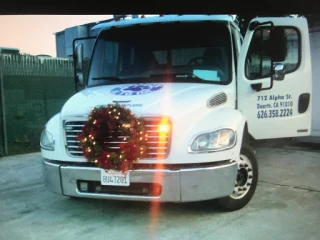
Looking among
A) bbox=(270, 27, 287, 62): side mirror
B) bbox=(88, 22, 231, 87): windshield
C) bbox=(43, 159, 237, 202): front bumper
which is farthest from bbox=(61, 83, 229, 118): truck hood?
bbox=(270, 27, 287, 62): side mirror

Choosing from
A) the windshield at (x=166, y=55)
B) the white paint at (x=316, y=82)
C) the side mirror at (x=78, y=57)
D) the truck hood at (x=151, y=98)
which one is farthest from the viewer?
the white paint at (x=316, y=82)

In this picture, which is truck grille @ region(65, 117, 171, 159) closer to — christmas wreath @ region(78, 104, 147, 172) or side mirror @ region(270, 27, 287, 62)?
christmas wreath @ region(78, 104, 147, 172)

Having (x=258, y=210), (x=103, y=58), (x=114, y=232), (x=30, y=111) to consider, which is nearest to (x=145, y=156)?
(x=114, y=232)

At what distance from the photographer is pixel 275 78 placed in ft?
18.8

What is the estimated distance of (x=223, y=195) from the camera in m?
4.45

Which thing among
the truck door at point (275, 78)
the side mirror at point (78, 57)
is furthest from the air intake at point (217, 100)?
the side mirror at point (78, 57)

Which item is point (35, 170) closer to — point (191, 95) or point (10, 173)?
point (10, 173)

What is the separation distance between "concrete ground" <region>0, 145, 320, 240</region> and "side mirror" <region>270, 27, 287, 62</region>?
1889 mm

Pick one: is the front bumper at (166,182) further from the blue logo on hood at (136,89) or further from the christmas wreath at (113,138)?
the blue logo on hood at (136,89)

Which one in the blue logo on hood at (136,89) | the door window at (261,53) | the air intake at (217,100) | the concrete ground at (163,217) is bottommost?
the concrete ground at (163,217)

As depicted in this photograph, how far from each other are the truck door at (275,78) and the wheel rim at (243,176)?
81 cm

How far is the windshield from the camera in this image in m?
5.29

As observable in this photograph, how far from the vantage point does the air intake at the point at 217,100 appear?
188 inches

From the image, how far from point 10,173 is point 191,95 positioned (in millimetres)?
4289
